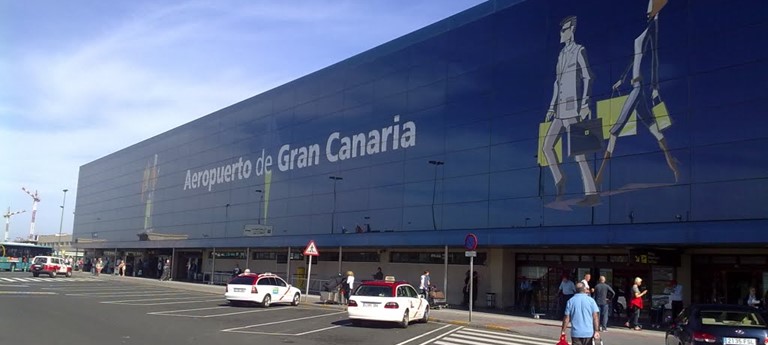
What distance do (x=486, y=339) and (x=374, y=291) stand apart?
13.0 feet

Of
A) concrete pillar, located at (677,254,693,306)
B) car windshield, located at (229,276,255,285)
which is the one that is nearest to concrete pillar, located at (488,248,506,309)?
concrete pillar, located at (677,254,693,306)

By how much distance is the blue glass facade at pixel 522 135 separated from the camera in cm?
2194

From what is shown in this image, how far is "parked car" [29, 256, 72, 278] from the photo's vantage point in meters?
52.0

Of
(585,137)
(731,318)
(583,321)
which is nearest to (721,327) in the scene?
(731,318)

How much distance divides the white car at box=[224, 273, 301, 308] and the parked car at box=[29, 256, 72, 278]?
31.2 meters

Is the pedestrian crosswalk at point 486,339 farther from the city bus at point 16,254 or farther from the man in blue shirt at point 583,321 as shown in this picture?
the city bus at point 16,254

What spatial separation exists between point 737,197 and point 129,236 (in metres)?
62.4

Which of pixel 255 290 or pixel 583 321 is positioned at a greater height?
pixel 583 321

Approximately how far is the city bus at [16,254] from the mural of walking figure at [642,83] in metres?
58.2

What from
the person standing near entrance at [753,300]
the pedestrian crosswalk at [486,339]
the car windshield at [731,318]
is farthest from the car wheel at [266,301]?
the car windshield at [731,318]

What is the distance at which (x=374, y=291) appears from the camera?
67.9ft

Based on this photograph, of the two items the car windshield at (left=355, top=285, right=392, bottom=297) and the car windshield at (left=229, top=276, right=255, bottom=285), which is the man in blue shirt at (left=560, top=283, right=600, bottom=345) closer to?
the car windshield at (left=355, top=285, right=392, bottom=297)

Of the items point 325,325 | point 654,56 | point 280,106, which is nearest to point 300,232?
point 280,106

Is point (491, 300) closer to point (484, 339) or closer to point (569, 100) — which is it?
point (569, 100)
